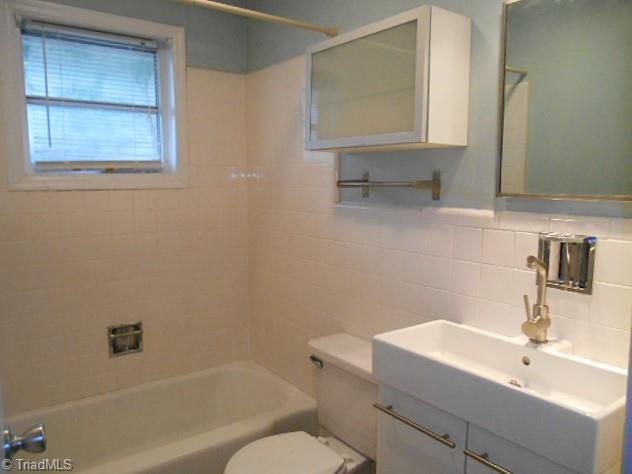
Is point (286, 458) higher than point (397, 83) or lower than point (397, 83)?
lower

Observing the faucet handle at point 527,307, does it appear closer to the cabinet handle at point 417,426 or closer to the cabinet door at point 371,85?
the cabinet handle at point 417,426

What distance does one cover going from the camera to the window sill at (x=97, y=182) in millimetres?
2361

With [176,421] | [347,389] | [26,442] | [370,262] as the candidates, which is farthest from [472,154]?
[176,421]

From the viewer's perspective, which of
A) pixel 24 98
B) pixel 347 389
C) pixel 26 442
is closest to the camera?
pixel 26 442

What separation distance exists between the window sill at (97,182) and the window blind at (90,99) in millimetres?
113

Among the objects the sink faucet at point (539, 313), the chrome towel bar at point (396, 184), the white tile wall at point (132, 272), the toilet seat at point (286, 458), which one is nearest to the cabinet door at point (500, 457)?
the sink faucet at point (539, 313)

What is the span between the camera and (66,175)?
2482 millimetres

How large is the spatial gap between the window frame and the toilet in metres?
1.29

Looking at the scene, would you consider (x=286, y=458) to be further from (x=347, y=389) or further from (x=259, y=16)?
(x=259, y=16)

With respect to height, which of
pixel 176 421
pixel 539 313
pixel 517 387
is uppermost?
pixel 539 313

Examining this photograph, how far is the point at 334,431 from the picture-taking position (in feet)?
7.18

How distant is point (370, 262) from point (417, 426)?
81cm

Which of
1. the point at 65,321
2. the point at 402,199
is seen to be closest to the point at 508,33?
the point at 402,199

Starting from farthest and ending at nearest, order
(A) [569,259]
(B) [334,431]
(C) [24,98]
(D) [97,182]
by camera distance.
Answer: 1. (D) [97,182]
2. (C) [24,98]
3. (B) [334,431]
4. (A) [569,259]
